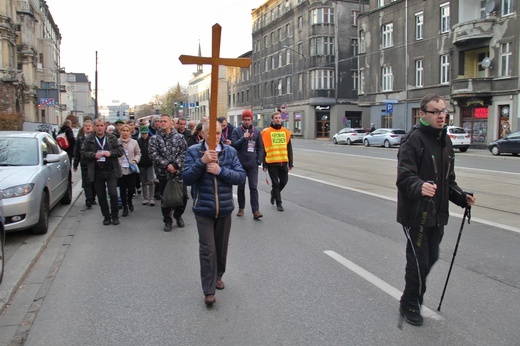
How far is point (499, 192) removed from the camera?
462 inches

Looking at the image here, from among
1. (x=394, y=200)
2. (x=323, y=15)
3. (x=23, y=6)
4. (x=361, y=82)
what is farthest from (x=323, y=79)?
(x=394, y=200)

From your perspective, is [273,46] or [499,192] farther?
[273,46]

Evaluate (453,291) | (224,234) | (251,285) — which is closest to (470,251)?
(453,291)

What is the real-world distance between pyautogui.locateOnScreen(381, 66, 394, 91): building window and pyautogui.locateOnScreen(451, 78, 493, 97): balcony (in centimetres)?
984

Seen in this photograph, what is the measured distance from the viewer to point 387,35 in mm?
41875

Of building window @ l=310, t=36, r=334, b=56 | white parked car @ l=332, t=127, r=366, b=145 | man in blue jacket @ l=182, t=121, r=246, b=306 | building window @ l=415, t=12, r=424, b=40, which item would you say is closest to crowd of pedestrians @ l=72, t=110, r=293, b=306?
man in blue jacket @ l=182, t=121, r=246, b=306

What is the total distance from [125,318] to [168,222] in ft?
12.0

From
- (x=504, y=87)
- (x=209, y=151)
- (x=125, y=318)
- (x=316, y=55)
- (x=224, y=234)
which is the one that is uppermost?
(x=316, y=55)

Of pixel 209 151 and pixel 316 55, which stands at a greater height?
pixel 316 55

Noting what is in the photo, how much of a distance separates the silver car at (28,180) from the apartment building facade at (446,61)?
28391mm

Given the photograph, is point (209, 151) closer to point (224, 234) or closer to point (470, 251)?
point (224, 234)

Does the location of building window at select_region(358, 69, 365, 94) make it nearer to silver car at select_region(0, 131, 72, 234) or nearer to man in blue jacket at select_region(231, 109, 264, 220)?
man in blue jacket at select_region(231, 109, 264, 220)

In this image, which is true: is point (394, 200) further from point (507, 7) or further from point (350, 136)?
point (350, 136)

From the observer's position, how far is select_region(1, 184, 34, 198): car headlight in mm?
6582
